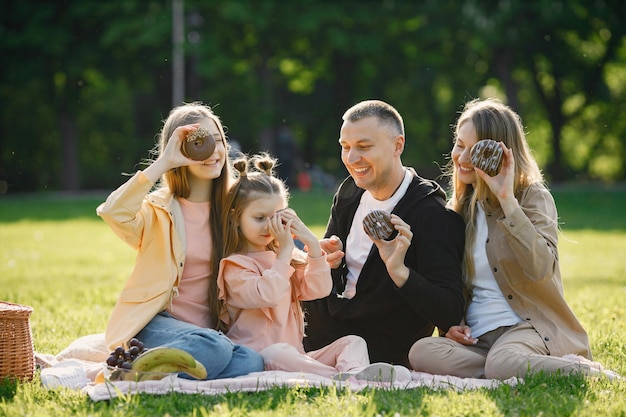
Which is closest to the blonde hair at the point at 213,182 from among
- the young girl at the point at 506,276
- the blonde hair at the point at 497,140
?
the young girl at the point at 506,276

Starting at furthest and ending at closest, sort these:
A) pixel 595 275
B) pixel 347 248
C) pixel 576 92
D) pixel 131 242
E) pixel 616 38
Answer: pixel 576 92, pixel 616 38, pixel 595 275, pixel 347 248, pixel 131 242

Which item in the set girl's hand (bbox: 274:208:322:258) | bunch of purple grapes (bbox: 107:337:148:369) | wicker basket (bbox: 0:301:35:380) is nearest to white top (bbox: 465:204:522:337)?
girl's hand (bbox: 274:208:322:258)

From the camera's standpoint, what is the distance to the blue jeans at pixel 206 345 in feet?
17.5

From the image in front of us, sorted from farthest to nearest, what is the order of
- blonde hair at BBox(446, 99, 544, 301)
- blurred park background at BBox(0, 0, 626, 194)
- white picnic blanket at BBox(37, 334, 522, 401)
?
1. blurred park background at BBox(0, 0, 626, 194)
2. blonde hair at BBox(446, 99, 544, 301)
3. white picnic blanket at BBox(37, 334, 522, 401)

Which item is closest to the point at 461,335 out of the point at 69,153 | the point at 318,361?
the point at 318,361

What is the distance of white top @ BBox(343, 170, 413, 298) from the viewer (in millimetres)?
6152

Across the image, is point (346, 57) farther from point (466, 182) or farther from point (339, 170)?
point (466, 182)

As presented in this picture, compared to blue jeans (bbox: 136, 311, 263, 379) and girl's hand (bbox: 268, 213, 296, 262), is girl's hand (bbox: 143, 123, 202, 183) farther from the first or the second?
blue jeans (bbox: 136, 311, 263, 379)

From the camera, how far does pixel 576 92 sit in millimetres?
Result: 37969

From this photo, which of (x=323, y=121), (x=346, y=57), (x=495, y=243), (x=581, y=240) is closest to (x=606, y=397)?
(x=495, y=243)

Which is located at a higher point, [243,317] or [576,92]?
[576,92]

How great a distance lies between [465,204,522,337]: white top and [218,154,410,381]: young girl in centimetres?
78

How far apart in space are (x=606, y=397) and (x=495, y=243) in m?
1.29

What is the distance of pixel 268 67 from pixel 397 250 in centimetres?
2976
